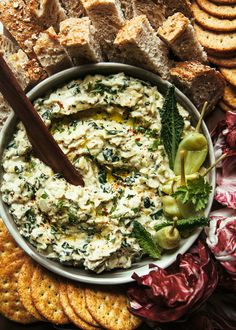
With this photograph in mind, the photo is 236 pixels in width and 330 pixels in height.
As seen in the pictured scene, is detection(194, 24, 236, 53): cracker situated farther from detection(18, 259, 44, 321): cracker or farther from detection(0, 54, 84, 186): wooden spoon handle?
detection(18, 259, 44, 321): cracker

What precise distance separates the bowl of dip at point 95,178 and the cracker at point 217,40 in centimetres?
31

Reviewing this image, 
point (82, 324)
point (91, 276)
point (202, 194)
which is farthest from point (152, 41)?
point (82, 324)

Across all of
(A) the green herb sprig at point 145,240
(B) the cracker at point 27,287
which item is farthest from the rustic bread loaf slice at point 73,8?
(B) the cracker at point 27,287

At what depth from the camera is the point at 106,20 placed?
2.50 m

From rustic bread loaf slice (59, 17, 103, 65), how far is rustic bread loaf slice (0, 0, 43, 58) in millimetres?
209

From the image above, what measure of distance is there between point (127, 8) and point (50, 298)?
1.31 meters

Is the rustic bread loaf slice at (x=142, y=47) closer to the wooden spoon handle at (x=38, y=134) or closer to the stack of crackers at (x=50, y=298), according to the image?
the wooden spoon handle at (x=38, y=134)

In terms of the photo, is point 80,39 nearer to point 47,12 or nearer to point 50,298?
point 47,12

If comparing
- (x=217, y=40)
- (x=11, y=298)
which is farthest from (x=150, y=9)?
(x=11, y=298)

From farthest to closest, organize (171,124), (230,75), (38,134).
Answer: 1. (230,75)
2. (171,124)
3. (38,134)

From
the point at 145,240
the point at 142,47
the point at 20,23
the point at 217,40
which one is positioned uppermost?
the point at 20,23

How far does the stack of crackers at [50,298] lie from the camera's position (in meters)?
2.51

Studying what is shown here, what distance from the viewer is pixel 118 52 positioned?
8.34 ft

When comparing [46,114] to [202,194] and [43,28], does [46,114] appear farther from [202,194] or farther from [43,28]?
[202,194]
